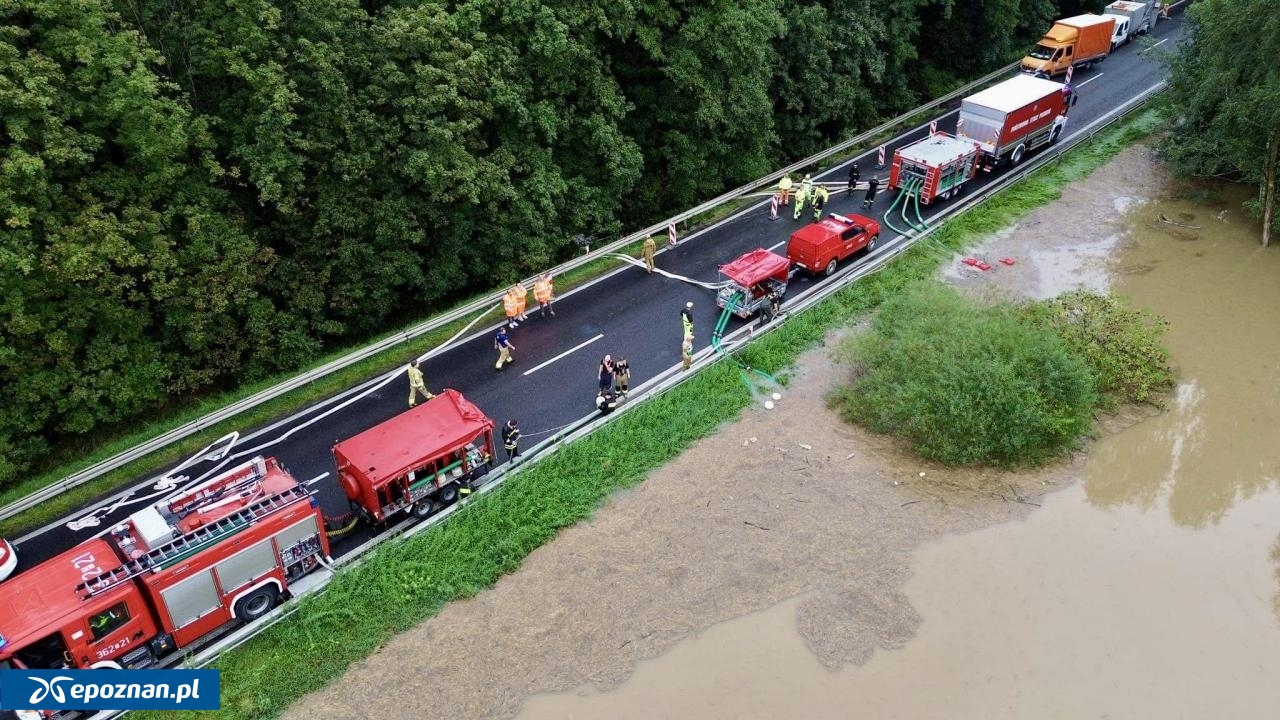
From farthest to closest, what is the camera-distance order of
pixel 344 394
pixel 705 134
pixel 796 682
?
pixel 705 134 < pixel 344 394 < pixel 796 682

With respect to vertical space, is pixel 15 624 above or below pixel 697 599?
above

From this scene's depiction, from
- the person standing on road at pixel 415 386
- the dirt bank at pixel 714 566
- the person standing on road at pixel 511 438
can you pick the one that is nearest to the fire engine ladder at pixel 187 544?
the dirt bank at pixel 714 566

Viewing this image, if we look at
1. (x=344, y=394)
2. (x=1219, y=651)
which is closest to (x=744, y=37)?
(x=344, y=394)

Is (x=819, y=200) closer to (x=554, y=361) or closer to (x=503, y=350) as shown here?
(x=554, y=361)

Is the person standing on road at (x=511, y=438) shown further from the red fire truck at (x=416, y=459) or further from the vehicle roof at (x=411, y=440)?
the vehicle roof at (x=411, y=440)

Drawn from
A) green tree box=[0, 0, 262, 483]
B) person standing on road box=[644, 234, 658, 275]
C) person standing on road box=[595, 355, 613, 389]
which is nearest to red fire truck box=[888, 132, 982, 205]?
person standing on road box=[644, 234, 658, 275]

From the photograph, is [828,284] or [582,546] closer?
[582,546]

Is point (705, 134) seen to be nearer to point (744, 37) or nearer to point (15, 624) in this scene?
point (744, 37)
